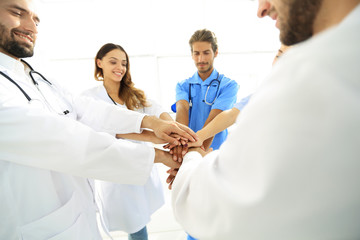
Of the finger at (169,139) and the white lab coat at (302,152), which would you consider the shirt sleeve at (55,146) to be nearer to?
the finger at (169,139)

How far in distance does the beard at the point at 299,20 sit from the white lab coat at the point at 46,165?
683 millimetres

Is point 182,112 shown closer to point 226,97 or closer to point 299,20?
point 226,97

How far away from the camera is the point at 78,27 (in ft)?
13.2

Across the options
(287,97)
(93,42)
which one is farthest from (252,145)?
(93,42)

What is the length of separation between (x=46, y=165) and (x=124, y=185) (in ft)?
2.75

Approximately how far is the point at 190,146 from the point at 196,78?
2.78 feet

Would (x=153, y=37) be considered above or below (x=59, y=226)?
above

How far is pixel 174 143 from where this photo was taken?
1154mm

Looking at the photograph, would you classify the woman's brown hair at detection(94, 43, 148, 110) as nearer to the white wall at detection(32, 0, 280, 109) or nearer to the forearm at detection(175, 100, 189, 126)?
the forearm at detection(175, 100, 189, 126)

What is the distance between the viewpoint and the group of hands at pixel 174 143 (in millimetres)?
1087

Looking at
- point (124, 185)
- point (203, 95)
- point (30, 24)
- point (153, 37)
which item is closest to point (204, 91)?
point (203, 95)

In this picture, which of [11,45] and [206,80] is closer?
[11,45]

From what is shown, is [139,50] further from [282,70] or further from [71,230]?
[282,70]

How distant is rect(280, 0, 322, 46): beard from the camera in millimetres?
485
